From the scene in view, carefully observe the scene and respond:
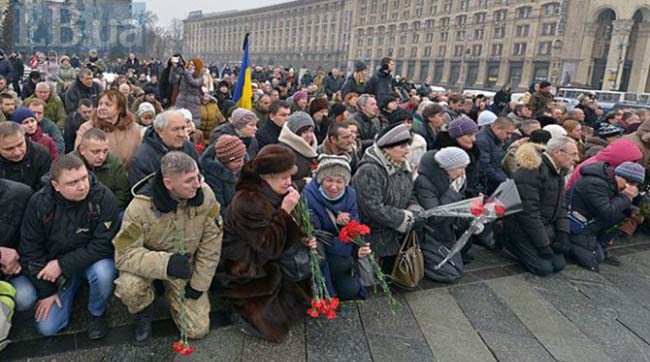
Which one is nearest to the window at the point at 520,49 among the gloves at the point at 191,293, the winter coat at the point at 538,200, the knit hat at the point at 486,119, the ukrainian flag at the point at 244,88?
the knit hat at the point at 486,119

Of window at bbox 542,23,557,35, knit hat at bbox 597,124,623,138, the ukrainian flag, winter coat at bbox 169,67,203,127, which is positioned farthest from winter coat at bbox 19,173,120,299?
window at bbox 542,23,557,35

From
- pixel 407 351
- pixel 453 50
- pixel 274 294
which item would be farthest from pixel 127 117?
pixel 453 50

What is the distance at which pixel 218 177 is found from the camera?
440cm

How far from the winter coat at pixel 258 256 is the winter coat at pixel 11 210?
59.3 inches

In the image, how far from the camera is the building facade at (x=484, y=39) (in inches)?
1993

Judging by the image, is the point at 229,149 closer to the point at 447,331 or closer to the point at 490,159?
the point at 447,331

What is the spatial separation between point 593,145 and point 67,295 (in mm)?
7546

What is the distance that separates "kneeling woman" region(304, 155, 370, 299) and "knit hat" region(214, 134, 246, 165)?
0.78m

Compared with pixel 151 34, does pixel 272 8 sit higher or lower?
higher

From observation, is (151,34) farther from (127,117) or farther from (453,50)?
(127,117)

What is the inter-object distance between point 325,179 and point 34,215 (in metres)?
2.24

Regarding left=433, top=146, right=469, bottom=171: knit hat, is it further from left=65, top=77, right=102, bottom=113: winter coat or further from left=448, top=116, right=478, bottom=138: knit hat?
left=65, top=77, right=102, bottom=113: winter coat

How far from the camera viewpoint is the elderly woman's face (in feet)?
12.8

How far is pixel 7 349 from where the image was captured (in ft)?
10.5
